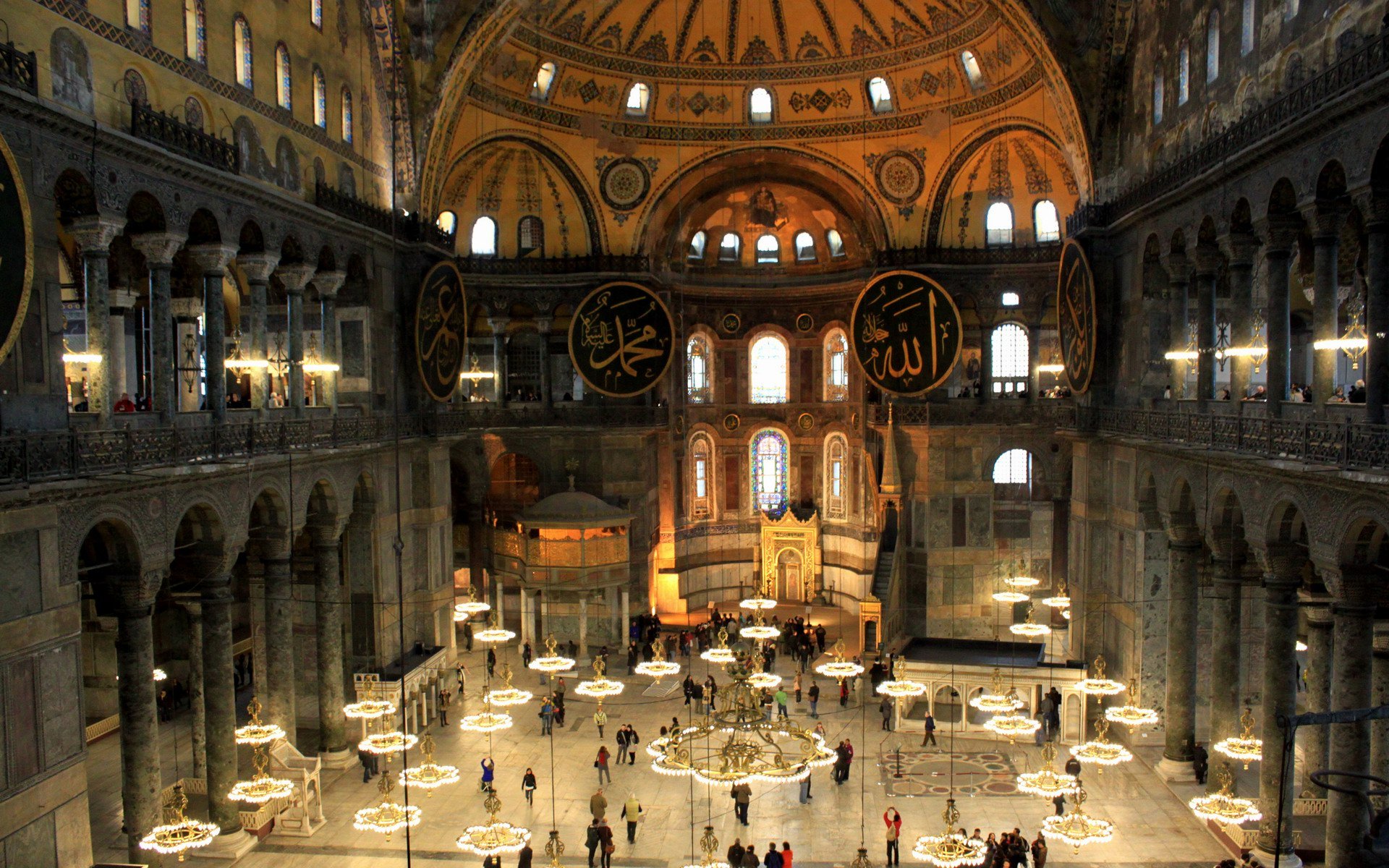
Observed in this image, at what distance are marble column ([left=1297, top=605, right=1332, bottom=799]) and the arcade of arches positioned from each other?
0.09m

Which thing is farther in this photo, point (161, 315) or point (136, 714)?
point (161, 315)

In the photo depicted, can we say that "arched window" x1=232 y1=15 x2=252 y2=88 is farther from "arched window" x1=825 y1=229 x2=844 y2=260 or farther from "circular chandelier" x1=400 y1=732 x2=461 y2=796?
"arched window" x1=825 y1=229 x2=844 y2=260

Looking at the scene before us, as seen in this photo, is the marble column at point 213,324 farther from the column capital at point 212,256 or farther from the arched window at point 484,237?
the arched window at point 484,237

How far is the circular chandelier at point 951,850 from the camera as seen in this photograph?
10234 mm

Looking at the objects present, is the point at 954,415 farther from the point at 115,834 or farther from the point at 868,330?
the point at 115,834

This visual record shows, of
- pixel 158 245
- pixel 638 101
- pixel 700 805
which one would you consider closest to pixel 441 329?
pixel 158 245

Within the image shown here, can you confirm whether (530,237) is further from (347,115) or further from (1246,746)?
(1246,746)

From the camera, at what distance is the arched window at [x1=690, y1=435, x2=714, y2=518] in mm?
28891

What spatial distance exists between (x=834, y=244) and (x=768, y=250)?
6.27 ft

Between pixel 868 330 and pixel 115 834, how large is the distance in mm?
12721

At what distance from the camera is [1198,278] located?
15.0 meters

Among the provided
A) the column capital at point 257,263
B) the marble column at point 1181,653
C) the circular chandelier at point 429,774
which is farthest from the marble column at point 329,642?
the marble column at point 1181,653

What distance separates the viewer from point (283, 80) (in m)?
15.4

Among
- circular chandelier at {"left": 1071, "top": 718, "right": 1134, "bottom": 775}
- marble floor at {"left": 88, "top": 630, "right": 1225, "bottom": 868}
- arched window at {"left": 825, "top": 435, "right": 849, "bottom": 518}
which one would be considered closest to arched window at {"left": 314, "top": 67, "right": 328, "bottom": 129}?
marble floor at {"left": 88, "top": 630, "right": 1225, "bottom": 868}
